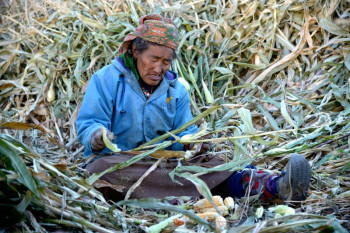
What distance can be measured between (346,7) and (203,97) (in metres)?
1.30

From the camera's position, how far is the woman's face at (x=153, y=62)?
2672 millimetres

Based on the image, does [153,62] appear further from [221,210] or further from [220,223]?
[220,223]

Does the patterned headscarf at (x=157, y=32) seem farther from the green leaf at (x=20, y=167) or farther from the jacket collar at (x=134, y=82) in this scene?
the green leaf at (x=20, y=167)

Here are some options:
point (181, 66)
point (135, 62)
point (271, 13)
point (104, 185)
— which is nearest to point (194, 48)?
point (181, 66)

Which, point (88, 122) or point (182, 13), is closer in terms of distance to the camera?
point (88, 122)

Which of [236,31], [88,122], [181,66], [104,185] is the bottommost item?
[104,185]

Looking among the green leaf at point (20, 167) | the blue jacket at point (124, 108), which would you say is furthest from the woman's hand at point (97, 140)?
the green leaf at point (20, 167)

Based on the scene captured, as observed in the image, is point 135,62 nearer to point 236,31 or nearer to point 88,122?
point 88,122

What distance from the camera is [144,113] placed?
2.75 meters

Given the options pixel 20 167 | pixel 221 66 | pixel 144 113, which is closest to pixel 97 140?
pixel 144 113

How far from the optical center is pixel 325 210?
2084 millimetres

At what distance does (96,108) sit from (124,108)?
0.57 ft

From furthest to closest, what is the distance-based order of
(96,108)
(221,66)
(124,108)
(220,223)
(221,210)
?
(221,66), (124,108), (96,108), (221,210), (220,223)

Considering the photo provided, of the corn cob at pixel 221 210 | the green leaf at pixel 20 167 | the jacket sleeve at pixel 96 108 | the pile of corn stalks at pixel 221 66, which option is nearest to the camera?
the green leaf at pixel 20 167
